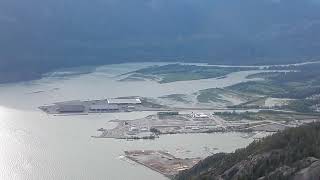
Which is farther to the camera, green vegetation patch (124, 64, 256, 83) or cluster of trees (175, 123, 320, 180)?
green vegetation patch (124, 64, 256, 83)

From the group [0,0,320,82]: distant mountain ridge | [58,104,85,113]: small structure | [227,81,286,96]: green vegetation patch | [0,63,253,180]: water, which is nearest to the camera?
[0,63,253,180]: water

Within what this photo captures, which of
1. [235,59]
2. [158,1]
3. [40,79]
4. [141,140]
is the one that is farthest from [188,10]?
[141,140]

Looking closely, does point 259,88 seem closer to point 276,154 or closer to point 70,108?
point 70,108

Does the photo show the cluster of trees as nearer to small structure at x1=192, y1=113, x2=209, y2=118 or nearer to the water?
the water

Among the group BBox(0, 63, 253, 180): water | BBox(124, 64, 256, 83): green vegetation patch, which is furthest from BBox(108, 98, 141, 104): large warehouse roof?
BBox(124, 64, 256, 83): green vegetation patch

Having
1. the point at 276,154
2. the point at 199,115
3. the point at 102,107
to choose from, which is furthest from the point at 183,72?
the point at 276,154

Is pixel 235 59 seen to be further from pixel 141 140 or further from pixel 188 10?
pixel 141 140

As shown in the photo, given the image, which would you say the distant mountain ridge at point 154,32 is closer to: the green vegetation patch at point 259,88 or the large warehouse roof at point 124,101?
the green vegetation patch at point 259,88

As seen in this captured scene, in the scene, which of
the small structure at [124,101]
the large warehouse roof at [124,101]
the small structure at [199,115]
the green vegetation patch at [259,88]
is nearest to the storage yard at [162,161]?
the small structure at [199,115]
